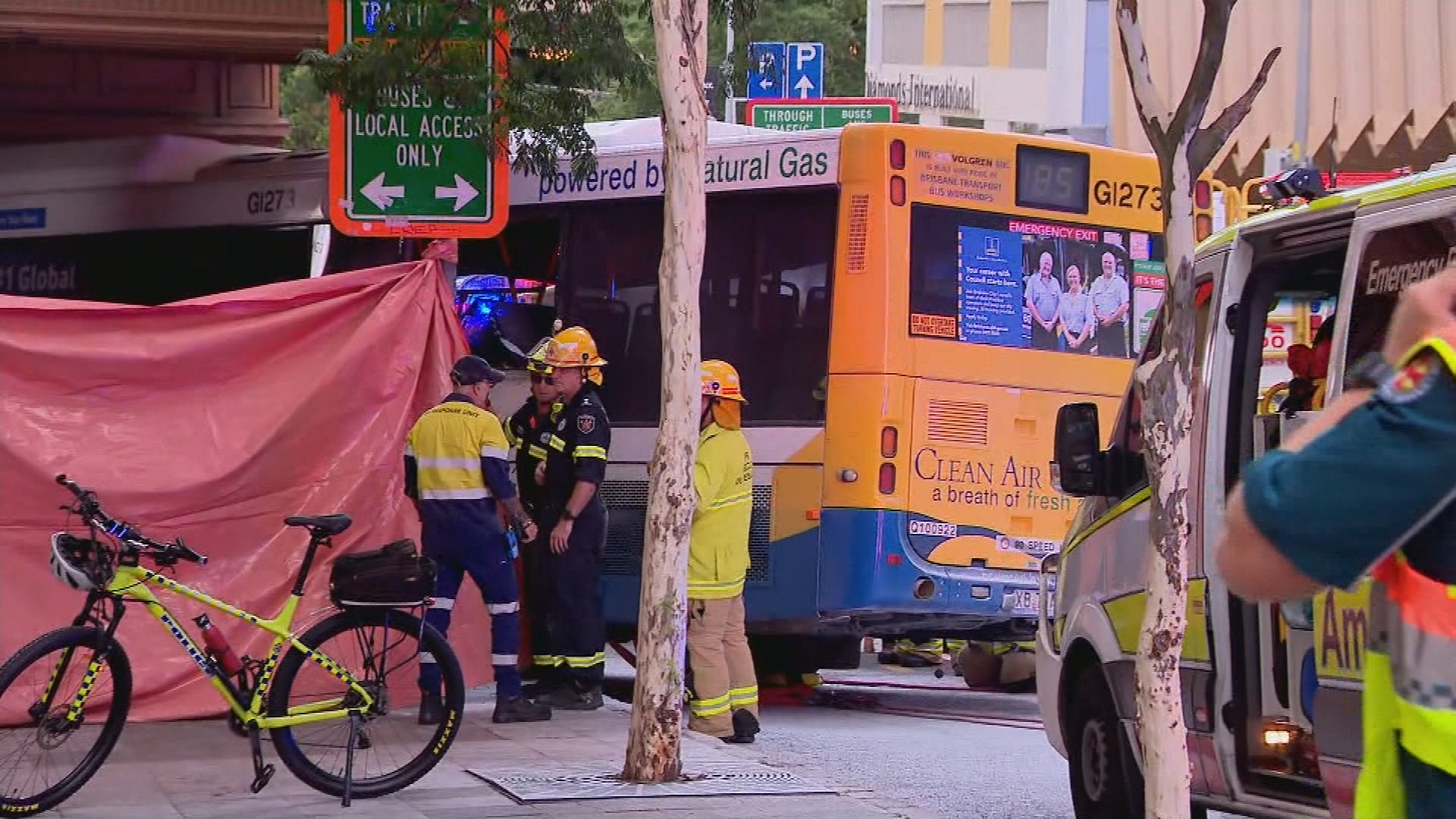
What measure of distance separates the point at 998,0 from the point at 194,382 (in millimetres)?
20930

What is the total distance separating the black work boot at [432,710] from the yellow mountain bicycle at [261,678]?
0.02m

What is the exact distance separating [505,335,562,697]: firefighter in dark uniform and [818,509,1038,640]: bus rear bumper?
1.59m

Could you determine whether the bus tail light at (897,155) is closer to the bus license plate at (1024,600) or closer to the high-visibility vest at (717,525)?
the high-visibility vest at (717,525)

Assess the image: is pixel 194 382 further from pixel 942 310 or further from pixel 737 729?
pixel 942 310

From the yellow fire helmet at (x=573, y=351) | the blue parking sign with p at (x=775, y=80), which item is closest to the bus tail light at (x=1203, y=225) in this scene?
the blue parking sign with p at (x=775, y=80)

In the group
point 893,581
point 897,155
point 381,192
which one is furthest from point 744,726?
point 897,155

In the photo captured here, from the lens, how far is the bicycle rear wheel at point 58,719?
8.07m

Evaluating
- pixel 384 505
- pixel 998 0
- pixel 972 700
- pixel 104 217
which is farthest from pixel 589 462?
pixel 998 0

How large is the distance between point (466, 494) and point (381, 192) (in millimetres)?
1864

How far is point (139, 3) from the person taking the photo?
13.5 m

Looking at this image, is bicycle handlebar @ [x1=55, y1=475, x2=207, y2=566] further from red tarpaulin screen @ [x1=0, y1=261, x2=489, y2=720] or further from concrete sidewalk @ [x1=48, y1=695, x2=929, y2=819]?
red tarpaulin screen @ [x1=0, y1=261, x2=489, y2=720]

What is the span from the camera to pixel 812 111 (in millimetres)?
21828

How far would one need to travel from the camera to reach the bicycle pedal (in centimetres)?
853

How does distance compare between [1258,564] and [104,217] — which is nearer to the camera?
[1258,564]
